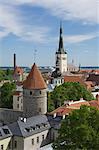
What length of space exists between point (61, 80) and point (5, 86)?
28.2 ft

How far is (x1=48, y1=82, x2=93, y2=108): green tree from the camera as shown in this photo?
54.7ft

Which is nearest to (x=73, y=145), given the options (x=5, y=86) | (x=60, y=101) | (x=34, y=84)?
(x=34, y=84)

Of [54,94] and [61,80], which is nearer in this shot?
[54,94]

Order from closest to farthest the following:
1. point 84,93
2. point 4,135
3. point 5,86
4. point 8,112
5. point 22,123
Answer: point 4,135 → point 22,123 → point 8,112 → point 84,93 → point 5,86

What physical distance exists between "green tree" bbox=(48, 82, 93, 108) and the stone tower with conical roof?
281cm

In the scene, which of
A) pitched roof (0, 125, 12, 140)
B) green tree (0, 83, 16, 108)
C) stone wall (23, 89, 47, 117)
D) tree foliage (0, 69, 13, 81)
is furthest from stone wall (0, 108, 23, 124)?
tree foliage (0, 69, 13, 81)

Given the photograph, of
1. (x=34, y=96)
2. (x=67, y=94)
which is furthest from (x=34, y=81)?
(x=67, y=94)

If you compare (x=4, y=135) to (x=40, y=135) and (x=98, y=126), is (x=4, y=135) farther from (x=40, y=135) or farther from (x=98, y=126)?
(x=98, y=126)

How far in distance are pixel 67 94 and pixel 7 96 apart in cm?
344

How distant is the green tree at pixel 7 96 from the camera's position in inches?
717

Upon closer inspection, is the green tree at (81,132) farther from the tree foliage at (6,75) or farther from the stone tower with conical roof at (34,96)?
the tree foliage at (6,75)

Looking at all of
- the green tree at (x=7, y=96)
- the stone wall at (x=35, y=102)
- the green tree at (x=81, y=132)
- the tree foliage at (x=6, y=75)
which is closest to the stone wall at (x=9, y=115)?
the stone wall at (x=35, y=102)

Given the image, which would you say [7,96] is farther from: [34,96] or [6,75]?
[6,75]

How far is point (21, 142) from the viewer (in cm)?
1053
